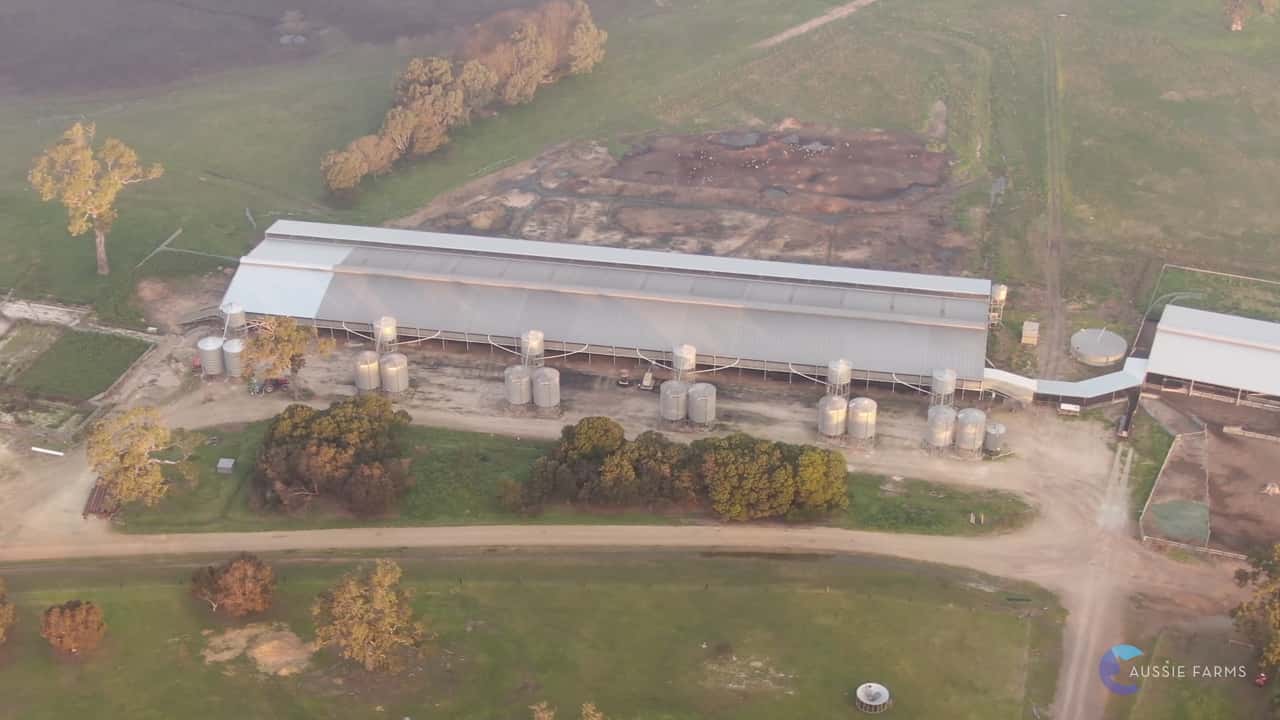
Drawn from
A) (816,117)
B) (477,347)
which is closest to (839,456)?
(477,347)

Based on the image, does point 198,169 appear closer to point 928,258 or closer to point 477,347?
point 477,347

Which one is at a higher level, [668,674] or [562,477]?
[562,477]

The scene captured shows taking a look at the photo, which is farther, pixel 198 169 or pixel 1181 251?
pixel 198 169

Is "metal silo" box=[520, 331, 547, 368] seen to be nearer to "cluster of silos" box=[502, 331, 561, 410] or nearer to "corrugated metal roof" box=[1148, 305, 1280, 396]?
"cluster of silos" box=[502, 331, 561, 410]

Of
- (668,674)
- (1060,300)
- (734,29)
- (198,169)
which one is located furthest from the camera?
(734,29)

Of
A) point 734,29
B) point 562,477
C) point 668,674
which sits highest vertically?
point 734,29

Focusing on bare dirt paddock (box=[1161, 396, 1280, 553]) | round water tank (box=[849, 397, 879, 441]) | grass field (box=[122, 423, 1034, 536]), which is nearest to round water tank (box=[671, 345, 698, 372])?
round water tank (box=[849, 397, 879, 441])

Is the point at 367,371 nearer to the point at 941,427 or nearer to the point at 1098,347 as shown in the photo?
the point at 941,427
